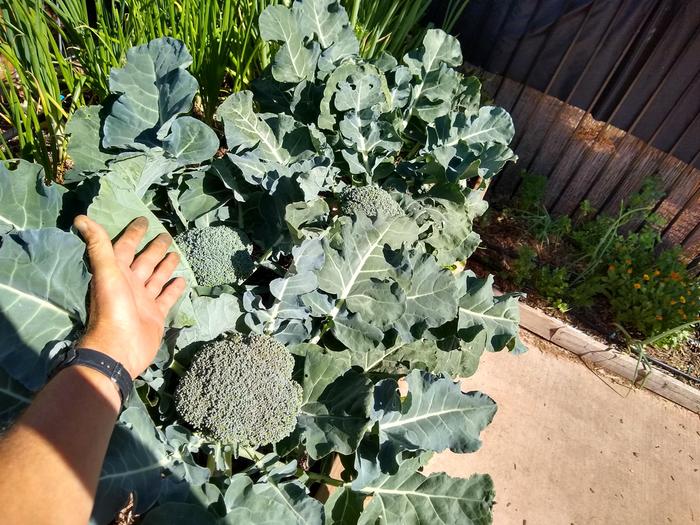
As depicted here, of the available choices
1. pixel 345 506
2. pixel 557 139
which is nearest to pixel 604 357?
pixel 557 139

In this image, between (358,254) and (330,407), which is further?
(358,254)

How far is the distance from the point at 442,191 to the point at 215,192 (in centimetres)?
91

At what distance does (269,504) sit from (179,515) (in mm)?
221

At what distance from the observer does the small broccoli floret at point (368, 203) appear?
1677mm

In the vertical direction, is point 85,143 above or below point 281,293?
above

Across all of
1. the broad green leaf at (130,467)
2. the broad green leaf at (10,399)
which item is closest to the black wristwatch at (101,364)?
the broad green leaf at (130,467)

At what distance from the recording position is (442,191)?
194 centimetres

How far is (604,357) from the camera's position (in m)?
3.00

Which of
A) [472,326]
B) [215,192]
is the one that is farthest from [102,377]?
[472,326]

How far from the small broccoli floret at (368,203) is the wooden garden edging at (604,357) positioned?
1.69m

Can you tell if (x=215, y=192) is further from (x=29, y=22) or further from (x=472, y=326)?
(x=472, y=326)

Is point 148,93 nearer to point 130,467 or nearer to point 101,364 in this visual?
point 101,364

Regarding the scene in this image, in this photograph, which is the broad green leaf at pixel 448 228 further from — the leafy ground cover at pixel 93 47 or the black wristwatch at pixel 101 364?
the black wristwatch at pixel 101 364

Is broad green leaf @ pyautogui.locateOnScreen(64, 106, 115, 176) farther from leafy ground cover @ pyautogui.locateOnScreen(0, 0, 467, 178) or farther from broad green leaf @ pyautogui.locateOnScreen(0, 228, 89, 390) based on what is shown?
broad green leaf @ pyautogui.locateOnScreen(0, 228, 89, 390)
